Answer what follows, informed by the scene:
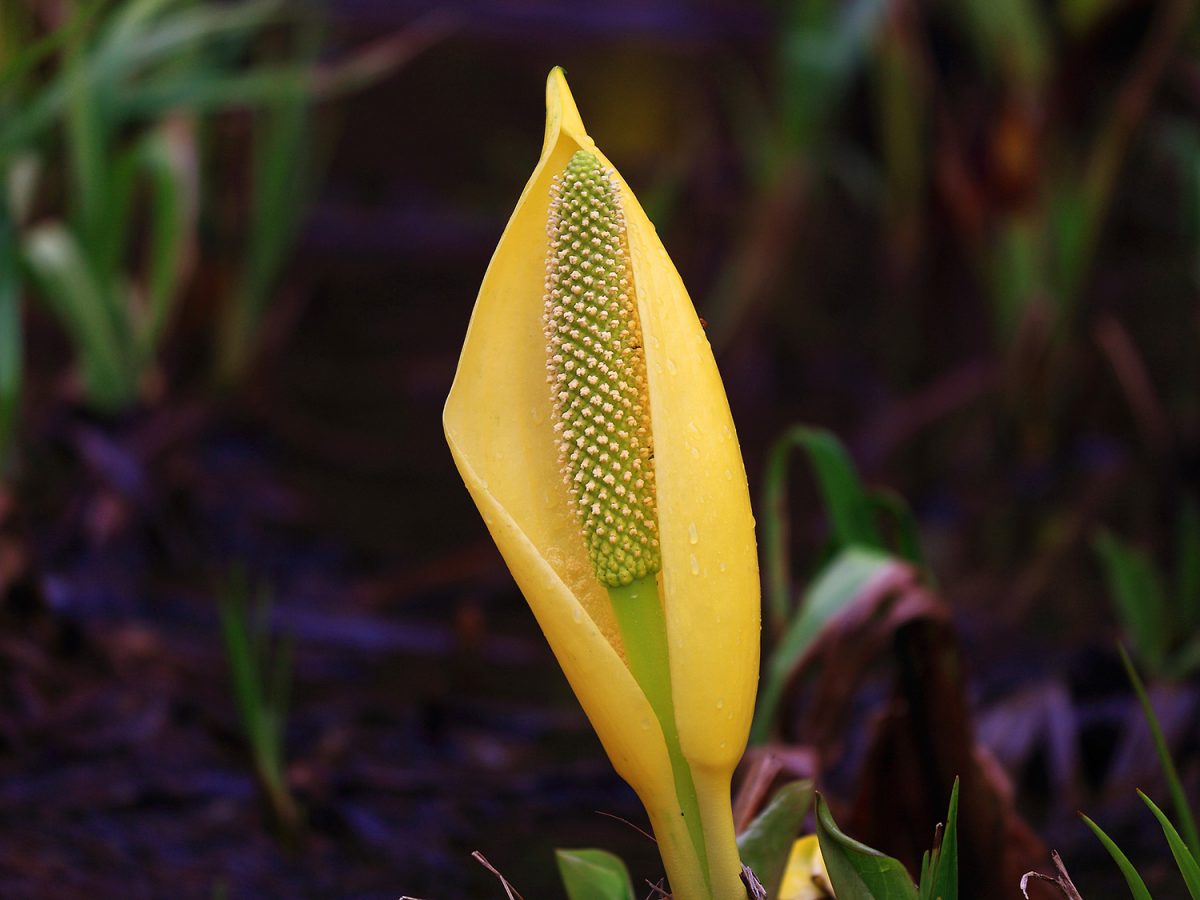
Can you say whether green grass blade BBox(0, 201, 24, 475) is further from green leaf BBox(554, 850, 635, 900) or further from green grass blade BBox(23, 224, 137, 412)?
green leaf BBox(554, 850, 635, 900)

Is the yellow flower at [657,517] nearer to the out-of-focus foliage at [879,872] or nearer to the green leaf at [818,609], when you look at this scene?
the out-of-focus foliage at [879,872]

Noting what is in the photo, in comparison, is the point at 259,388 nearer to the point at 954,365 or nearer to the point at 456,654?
the point at 456,654

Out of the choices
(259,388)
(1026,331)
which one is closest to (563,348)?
(1026,331)

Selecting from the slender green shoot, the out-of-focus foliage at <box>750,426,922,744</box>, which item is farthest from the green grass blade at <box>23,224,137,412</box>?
the out-of-focus foliage at <box>750,426,922,744</box>

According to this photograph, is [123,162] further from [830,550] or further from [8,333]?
[830,550]

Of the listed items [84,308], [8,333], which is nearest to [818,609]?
[8,333]

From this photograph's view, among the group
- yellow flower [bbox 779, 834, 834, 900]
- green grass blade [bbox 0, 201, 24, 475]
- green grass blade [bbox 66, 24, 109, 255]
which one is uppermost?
green grass blade [bbox 66, 24, 109, 255]
